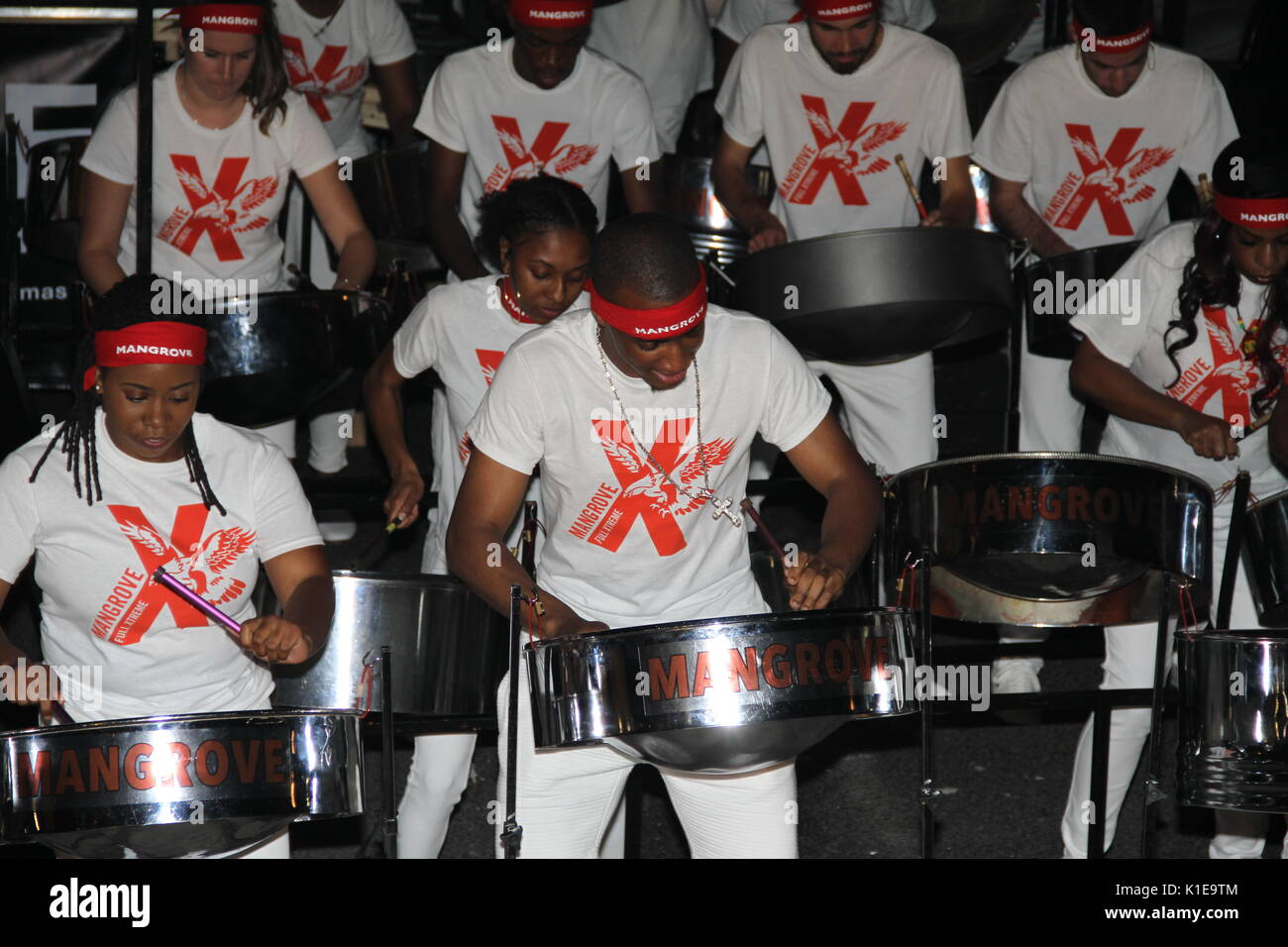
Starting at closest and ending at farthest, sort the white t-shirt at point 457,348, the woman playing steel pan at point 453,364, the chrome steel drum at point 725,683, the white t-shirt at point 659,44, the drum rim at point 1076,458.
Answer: the chrome steel drum at point 725,683, the drum rim at point 1076,458, the woman playing steel pan at point 453,364, the white t-shirt at point 457,348, the white t-shirt at point 659,44

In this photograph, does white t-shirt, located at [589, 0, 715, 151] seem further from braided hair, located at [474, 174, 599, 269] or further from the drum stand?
the drum stand

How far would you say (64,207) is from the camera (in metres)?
3.19

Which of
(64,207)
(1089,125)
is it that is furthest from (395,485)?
(1089,125)

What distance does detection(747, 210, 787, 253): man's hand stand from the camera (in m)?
2.82

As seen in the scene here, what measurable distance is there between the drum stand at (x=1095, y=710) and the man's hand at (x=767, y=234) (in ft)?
2.41

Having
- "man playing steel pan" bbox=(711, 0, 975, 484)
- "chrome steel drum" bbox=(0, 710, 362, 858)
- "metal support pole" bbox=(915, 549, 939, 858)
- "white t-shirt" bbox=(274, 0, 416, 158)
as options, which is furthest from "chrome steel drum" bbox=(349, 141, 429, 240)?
"chrome steel drum" bbox=(0, 710, 362, 858)

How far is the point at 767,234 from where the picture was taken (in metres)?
2.85

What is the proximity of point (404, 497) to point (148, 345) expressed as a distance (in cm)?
53

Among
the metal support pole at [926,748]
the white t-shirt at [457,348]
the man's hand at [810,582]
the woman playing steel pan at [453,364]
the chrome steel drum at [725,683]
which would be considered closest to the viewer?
the chrome steel drum at [725,683]

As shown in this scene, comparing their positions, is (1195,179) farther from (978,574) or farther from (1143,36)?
Answer: (978,574)

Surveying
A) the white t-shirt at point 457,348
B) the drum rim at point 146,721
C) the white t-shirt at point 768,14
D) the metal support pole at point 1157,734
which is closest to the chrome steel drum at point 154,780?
the drum rim at point 146,721

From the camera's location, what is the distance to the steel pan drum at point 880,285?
8.23ft

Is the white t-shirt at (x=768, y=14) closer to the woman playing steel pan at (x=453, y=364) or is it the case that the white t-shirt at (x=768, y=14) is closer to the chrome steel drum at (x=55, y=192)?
the chrome steel drum at (x=55, y=192)

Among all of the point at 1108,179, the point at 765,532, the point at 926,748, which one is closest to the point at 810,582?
the point at 765,532
